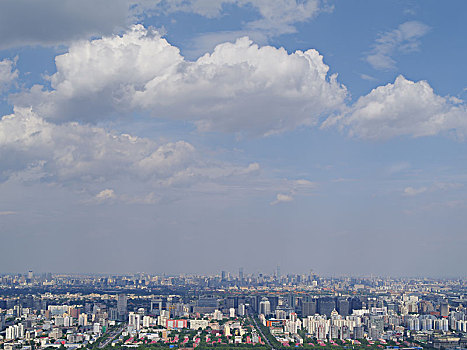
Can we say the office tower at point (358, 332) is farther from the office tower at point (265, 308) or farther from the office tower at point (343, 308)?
the office tower at point (265, 308)

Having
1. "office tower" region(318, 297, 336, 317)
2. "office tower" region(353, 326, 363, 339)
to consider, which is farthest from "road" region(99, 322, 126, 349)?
"office tower" region(318, 297, 336, 317)

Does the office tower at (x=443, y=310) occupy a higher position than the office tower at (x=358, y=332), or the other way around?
the office tower at (x=443, y=310)

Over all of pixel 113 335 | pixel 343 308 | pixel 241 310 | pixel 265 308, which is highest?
pixel 343 308

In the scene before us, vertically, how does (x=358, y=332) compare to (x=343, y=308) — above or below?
below

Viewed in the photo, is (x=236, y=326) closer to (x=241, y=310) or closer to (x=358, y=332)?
(x=358, y=332)

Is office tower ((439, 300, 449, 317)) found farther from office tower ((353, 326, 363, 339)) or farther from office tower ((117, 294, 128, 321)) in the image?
office tower ((117, 294, 128, 321))

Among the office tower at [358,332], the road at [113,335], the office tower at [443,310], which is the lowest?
the road at [113,335]

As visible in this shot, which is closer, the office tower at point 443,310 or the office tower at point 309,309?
the office tower at point 443,310

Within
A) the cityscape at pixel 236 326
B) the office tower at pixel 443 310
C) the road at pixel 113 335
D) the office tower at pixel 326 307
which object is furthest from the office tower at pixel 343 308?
the road at pixel 113 335

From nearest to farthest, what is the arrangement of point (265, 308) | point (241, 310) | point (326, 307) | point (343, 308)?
point (343, 308) < point (326, 307) < point (265, 308) < point (241, 310)

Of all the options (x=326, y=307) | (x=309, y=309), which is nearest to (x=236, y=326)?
(x=309, y=309)

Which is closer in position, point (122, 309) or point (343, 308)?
point (122, 309)
